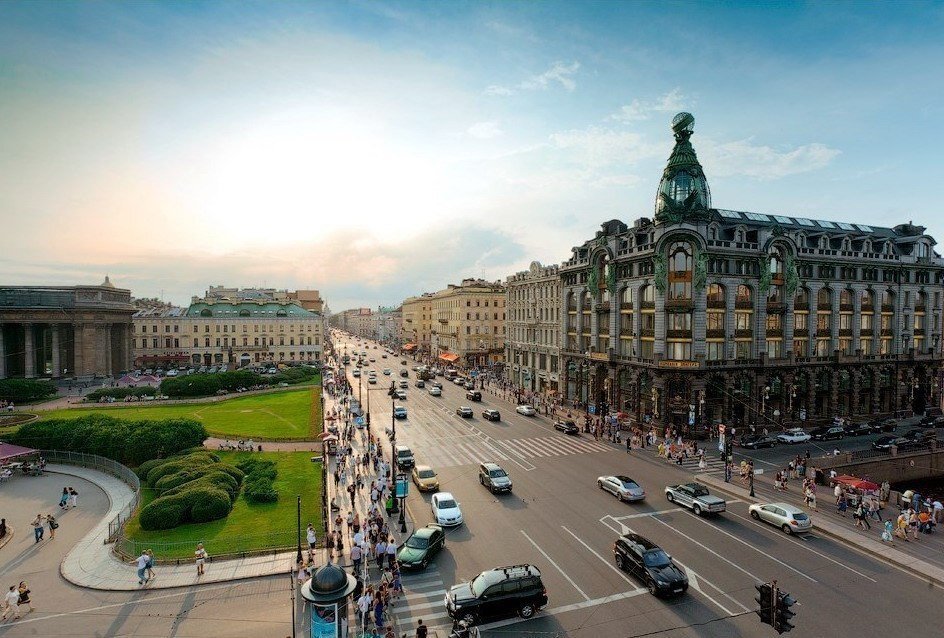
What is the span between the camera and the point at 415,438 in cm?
4847

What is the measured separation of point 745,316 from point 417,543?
44343 millimetres

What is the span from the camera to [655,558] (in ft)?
67.4

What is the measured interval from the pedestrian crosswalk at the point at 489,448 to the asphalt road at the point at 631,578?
6.87 ft

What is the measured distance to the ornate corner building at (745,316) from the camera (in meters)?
50.2

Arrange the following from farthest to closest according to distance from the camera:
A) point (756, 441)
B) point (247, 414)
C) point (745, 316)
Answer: point (247, 414) < point (745, 316) < point (756, 441)

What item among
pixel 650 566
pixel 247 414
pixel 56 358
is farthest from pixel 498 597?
pixel 56 358

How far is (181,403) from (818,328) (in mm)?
78515

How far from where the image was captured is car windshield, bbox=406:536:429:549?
22966 millimetres

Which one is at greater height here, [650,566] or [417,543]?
[650,566]

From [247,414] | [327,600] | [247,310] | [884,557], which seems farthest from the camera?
[247,310]

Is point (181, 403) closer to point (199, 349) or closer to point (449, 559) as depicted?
point (199, 349)

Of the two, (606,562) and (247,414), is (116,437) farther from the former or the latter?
(606,562)

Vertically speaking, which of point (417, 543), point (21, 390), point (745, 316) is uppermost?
point (745, 316)

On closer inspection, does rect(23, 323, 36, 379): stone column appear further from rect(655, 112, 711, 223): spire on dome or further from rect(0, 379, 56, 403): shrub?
rect(655, 112, 711, 223): spire on dome
